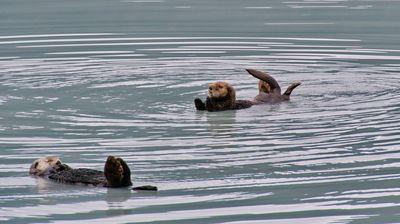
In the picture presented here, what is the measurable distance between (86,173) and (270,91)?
164 inches

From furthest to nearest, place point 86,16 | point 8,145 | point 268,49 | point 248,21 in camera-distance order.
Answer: point 86,16, point 248,21, point 268,49, point 8,145

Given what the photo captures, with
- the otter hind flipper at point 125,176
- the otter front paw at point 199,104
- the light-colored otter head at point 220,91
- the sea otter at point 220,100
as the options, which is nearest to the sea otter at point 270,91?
the sea otter at point 220,100

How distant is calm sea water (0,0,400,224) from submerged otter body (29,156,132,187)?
0.07 metres

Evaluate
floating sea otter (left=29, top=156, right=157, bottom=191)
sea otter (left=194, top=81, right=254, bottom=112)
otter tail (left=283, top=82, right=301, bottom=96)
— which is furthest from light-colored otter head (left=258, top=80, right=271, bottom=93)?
floating sea otter (left=29, top=156, right=157, bottom=191)

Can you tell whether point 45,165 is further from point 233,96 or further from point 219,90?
point 233,96

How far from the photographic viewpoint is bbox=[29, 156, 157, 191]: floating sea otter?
25.8 ft

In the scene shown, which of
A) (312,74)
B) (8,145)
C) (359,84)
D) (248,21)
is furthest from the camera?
(248,21)

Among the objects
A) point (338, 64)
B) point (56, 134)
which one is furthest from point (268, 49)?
point (56, 134)

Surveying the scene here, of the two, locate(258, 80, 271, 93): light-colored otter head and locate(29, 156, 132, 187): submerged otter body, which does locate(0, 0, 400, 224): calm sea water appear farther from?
locate(258, 80, 271, 93): light-colored otter head

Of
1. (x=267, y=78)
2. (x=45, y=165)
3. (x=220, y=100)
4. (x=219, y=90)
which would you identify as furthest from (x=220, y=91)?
(x=45, y=165)

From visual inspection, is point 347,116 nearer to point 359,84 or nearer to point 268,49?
point 359,84

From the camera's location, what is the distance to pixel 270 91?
39.9ft

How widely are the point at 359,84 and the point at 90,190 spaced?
577 centimetres

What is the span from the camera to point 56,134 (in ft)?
34.0
